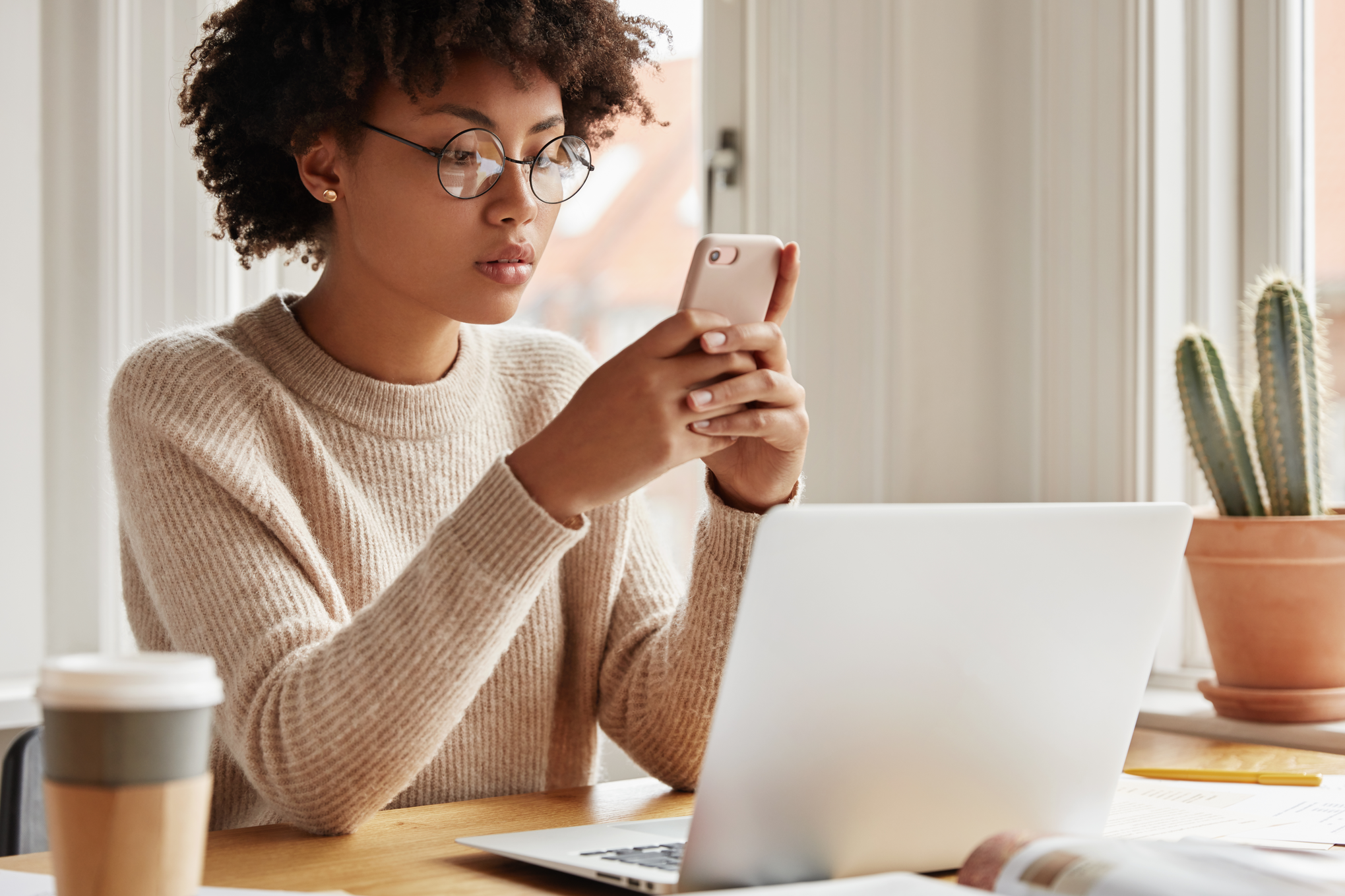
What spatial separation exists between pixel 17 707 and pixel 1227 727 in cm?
143

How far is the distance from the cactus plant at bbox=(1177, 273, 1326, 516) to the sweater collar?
0.78 meters

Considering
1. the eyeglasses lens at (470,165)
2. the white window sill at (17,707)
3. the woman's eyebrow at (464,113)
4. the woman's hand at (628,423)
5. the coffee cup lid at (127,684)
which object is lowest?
the white window sill at (17,707)

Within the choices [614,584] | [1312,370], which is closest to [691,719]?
[614,584]

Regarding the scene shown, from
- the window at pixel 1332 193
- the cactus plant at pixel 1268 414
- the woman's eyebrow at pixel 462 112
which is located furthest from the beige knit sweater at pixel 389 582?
the window at pixel 1332 193

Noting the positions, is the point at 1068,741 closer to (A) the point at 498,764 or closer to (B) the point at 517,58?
(A) the point at 498,764

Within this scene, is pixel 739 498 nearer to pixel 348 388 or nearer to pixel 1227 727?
pixel 348 388

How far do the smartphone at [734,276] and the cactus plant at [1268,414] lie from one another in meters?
0.75

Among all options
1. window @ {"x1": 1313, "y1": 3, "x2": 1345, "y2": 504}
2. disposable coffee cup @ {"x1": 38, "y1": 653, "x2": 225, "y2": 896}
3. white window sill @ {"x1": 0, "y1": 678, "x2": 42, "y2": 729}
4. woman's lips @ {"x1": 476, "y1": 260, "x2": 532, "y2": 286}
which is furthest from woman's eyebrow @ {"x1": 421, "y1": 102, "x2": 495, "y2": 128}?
window @ {"x1": 1313, "y1": 3, "x2": 1345, "y2": 504}

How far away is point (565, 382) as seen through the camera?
1348 mm

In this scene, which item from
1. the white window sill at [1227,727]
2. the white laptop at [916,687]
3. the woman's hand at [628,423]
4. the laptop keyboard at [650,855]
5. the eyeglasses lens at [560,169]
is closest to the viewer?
the white laptop at [916,687]

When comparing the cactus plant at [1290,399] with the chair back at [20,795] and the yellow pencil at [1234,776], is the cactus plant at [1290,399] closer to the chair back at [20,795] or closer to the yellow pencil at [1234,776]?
the yellow pencil at [1234,776]

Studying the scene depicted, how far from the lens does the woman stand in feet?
2.81

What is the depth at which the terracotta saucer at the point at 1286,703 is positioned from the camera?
134cm

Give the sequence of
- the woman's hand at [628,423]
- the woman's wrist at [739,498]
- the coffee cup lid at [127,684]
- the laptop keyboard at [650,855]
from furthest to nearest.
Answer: the woman's wrist at [739,498], the woman's hand at [628,423], the laptop keyboard at [650,855], the coffee cup lid at [127,684]
